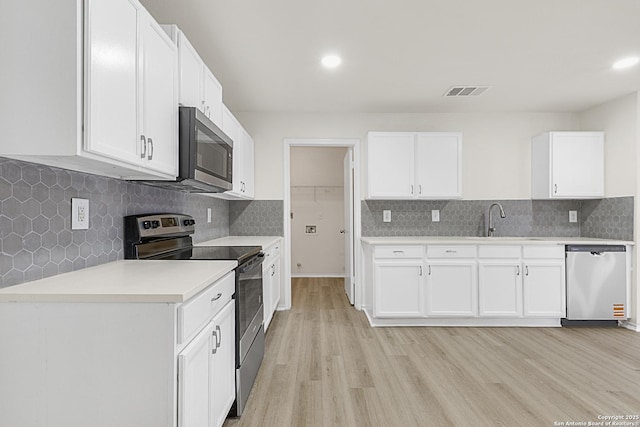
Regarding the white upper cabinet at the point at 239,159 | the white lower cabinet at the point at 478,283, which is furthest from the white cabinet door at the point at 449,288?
the white upper cabinet at the point at 239,159

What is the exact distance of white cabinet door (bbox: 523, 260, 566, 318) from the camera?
145 inches

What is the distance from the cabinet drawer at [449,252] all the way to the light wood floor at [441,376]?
0.71 meters

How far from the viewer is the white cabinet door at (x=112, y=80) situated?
1212 mm

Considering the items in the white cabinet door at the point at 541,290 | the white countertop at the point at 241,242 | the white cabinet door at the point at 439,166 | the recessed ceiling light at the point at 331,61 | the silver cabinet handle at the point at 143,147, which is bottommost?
the white cabinet door at the point at 541,290

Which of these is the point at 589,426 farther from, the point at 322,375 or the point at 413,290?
the point at 413,290

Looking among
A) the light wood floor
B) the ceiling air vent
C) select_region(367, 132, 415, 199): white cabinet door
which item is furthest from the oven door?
the ceiling air vent

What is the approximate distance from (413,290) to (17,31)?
3412mm

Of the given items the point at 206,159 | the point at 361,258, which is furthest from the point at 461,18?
the point at 361,258

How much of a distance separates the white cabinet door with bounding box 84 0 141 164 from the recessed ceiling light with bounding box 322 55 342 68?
5.31 feet

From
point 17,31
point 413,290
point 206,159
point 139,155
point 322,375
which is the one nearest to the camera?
point 17,31

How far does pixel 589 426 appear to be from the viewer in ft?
6.40

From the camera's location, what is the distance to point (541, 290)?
369 centimetres

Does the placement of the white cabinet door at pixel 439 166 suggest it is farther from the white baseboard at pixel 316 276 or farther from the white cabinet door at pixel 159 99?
→ the white baseboard at pixel 316 276

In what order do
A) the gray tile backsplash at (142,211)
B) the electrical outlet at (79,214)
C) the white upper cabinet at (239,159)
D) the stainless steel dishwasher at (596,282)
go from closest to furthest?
the gray tile backsplash at (142,211), the electrical outlet at (79,214), the white upper cabinet at (239,159), the stainless steel dishwasher at (596,282)
